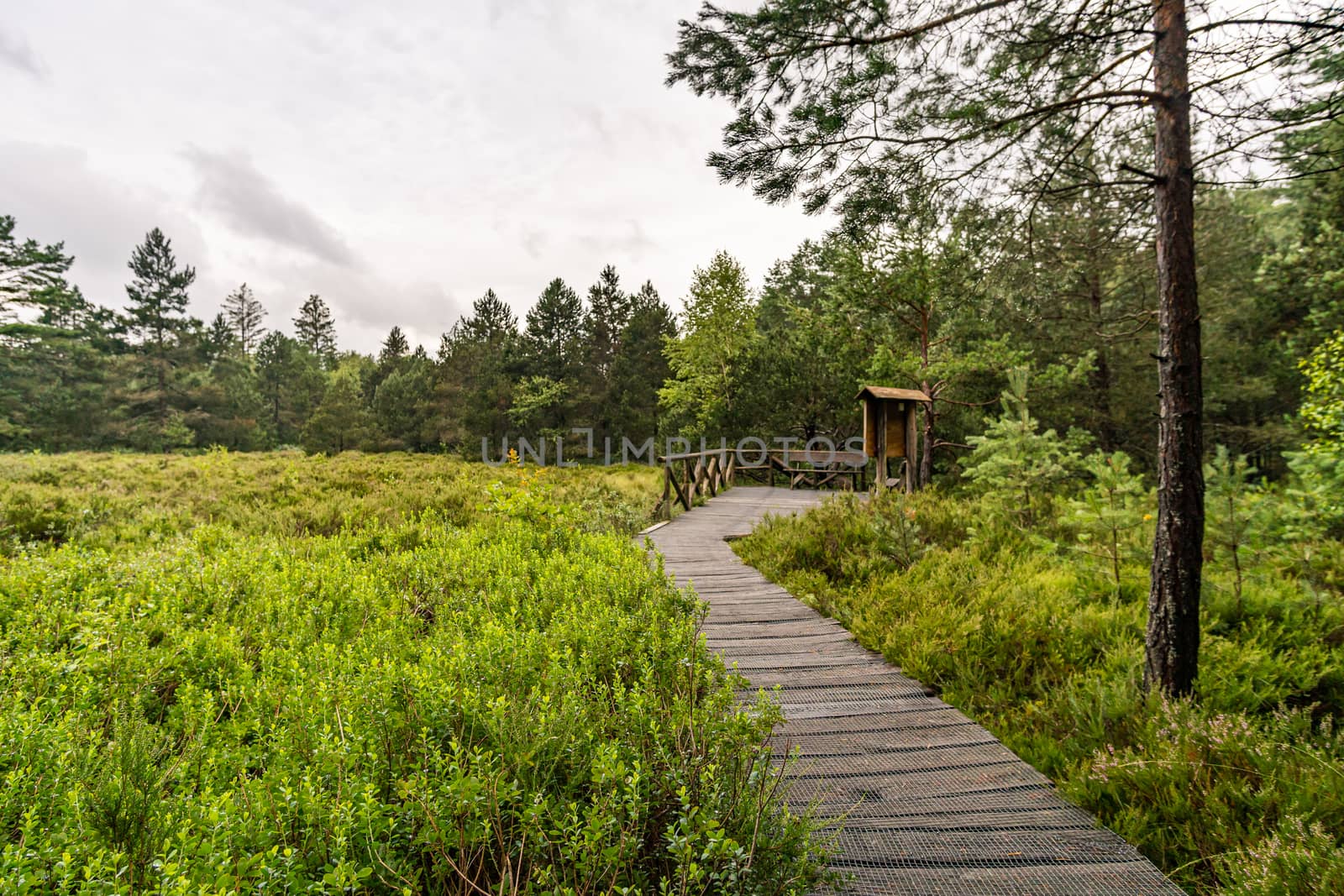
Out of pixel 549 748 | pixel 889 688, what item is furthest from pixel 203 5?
pixel 889 688

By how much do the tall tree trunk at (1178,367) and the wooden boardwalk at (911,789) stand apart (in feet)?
4.78

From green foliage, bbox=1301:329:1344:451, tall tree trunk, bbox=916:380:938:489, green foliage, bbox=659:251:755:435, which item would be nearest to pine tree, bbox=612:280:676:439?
green foliage, bbox=659:251:755:435

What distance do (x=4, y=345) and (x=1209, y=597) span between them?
1872 inches

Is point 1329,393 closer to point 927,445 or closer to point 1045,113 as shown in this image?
point 927,445

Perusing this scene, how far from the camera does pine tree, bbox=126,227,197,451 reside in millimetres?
36688

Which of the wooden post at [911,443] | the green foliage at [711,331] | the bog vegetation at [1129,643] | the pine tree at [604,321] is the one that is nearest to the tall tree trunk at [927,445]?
the wooden post at [911,443]

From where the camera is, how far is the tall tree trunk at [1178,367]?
11.6 ft

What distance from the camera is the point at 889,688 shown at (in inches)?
165

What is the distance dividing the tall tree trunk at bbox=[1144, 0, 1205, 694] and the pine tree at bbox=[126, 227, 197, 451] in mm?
47457

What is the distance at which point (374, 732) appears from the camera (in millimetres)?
2320

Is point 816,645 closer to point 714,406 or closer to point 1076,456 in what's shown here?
point 1076,456

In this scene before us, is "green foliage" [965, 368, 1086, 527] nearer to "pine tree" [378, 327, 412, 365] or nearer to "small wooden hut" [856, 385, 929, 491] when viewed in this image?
"small wooden hut" [856, 385, 929, 491]

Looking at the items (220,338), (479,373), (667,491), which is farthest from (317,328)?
(667,491)

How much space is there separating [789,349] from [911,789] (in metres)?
20.3
